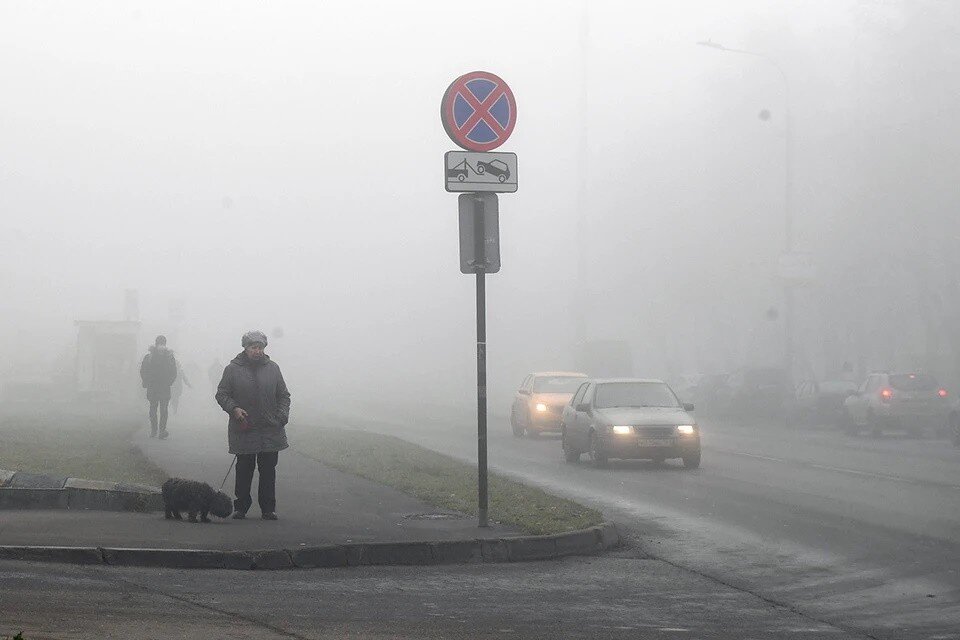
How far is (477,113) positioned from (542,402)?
21855 millimetres

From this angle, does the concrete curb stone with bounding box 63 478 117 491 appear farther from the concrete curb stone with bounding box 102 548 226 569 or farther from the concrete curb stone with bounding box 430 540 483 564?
the concrete curb stone with bounding box 430 540 483 564

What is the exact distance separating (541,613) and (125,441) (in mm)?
16987

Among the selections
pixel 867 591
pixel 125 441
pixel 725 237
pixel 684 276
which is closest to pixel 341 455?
pixel 125 441

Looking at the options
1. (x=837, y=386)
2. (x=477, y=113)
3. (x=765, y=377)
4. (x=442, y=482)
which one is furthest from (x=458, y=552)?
(x=765, y=377)

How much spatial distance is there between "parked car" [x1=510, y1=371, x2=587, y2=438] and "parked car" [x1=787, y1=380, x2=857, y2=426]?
10156 mm

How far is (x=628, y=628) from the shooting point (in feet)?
26.0

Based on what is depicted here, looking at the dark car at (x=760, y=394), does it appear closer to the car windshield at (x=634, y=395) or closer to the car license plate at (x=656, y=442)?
the car windshield at (x=634, y=395)

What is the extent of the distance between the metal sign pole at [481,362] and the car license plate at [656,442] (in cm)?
1028

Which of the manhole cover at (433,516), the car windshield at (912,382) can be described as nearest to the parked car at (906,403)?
the car windshield at (912,382)

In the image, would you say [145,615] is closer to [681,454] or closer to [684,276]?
[681,454]

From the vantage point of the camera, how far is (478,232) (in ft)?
39.7

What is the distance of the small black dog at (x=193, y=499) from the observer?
40.1ft

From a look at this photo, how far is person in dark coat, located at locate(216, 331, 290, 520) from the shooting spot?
1281 cm

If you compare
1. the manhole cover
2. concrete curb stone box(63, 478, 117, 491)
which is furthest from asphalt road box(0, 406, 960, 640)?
concrete curb stone box(63, 478, 117, 491)
